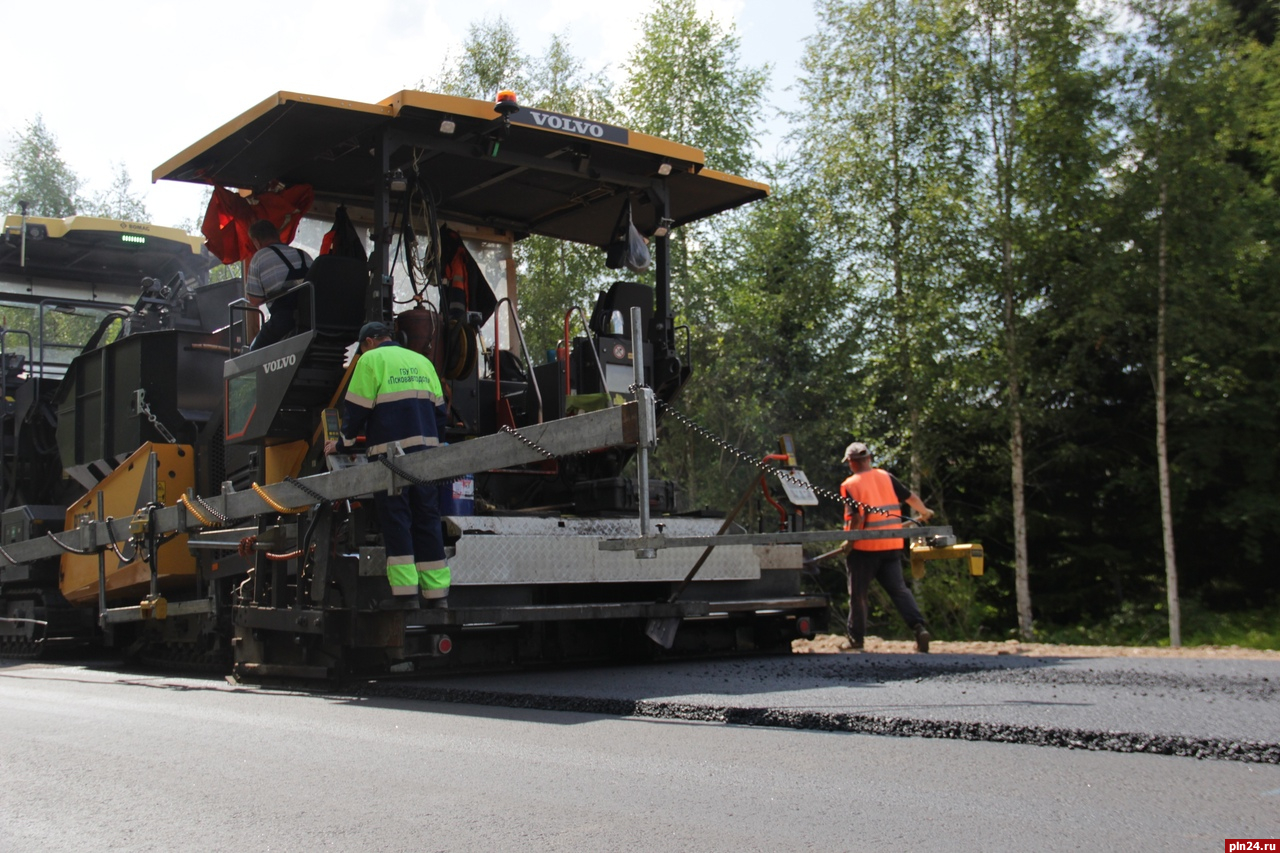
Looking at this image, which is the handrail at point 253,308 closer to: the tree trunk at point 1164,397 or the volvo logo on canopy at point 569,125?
the volvo logo on canopy at point 569,125

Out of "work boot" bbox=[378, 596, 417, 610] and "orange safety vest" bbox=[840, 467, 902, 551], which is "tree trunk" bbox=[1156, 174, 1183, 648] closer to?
"orange safety vest" bbox=[840, 467, 902, 551]

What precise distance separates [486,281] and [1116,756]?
5.39 m

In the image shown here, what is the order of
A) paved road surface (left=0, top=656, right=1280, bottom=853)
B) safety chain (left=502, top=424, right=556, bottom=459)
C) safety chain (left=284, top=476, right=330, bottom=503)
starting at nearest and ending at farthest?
paved road surface (left=0, top=656, right=1280, bottom=853), safety chain (left=502, top=424, right=556, bottom=459), safety chain (left=284, top=476, right=330, bottom=503)

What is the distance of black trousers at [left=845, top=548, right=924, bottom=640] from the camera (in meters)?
8.12

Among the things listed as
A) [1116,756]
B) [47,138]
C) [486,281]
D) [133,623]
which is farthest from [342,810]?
[47,138]

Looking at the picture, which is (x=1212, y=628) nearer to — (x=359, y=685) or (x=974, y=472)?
(x=974, y=472)

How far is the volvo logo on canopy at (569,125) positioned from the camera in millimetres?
6621

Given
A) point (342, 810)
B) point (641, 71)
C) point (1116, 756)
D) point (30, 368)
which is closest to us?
point (342, 810)

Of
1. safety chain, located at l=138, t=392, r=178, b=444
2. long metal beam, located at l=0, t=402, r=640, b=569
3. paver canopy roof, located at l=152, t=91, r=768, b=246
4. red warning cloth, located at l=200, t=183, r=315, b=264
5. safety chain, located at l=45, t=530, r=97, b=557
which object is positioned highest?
paver canopy roof, located at l=152, t=91, r=768, b=246

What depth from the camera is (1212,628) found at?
1705cm

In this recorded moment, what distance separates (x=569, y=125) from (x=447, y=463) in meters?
2.40

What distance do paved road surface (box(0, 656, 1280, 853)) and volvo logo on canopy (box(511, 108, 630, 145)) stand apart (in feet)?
9.99

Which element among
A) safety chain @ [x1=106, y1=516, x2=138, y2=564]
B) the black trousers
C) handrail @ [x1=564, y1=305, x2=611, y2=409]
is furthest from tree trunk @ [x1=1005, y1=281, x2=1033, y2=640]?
safety chain @ [x1=106, y1=516, x2=138, y2=564]

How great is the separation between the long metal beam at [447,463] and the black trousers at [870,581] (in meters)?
3.46
